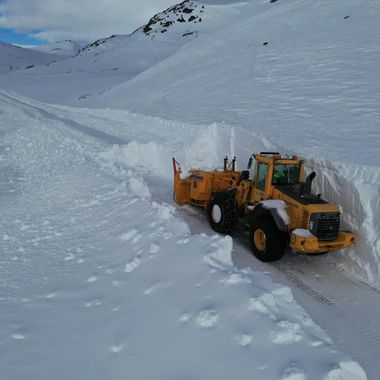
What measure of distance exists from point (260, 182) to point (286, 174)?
1.68 ft

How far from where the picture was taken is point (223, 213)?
919 centimetres

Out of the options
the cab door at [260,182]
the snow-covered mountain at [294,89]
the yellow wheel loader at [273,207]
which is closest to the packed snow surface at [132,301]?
the yellow wheel loader at [273,207]

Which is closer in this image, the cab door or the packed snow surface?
the packed snow surface

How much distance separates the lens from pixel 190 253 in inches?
286

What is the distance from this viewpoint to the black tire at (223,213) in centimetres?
920

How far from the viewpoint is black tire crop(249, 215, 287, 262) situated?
7.96 m

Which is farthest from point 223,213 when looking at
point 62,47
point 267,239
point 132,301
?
point 62,47

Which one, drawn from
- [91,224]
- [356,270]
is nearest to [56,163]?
[91,224]

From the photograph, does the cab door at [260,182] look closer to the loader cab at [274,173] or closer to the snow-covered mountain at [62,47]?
the loader cab at [274,173]

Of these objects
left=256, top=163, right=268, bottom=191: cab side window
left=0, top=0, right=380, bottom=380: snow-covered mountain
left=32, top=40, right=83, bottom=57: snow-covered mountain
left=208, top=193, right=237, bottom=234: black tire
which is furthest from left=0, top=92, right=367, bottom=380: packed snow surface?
left=32, top=40, right=83, bottom=57: snow-covered mountain

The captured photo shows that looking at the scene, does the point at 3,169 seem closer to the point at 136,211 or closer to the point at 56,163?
the point at 56,163

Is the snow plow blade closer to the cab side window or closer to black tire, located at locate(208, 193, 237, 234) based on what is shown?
black tire, located at locate(208, 193, 237, 234)

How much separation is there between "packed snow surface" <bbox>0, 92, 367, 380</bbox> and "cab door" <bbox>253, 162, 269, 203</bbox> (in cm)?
154

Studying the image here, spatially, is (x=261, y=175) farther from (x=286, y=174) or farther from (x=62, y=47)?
(x=62, y=47)
